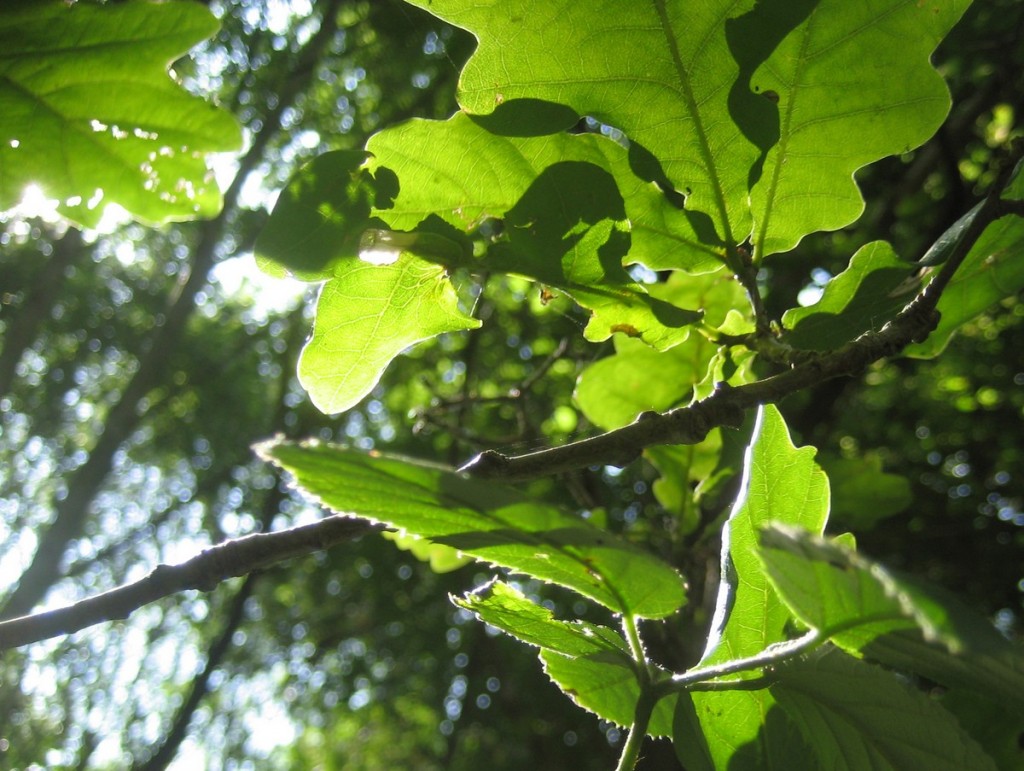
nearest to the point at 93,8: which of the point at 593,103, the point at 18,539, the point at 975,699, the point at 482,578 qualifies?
the point at 593,103

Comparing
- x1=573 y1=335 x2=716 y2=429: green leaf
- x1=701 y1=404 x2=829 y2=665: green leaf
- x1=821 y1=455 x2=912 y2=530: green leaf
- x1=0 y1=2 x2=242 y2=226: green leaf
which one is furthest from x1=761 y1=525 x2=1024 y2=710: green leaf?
x1=821 y1=455 x2=912 y2=530: green leaf

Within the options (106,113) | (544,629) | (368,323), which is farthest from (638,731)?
(106,113)

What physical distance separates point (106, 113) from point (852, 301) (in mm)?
1033

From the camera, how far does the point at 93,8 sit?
1.07m

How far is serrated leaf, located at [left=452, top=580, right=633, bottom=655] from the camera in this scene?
74cm

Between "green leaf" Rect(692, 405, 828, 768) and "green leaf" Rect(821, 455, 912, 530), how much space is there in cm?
132

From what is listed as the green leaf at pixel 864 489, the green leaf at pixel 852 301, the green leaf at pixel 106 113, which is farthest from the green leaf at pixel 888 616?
the green leaf at pixel 864 489

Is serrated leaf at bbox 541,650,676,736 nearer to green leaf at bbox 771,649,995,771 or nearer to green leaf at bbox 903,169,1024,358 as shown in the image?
green leaf at bbox 771,649,995,771

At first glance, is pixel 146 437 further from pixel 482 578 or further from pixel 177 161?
pixel 177 161

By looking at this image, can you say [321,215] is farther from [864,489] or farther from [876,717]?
[864,489]

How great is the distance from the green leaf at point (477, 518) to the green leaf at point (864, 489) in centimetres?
151

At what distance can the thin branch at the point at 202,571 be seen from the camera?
0.72 metres

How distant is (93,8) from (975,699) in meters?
1.33

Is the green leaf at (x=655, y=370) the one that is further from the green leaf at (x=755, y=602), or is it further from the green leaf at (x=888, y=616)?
the green leaf at (x=888, y=616)
